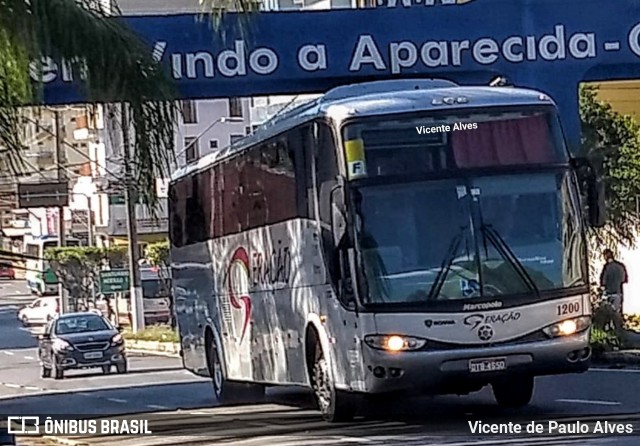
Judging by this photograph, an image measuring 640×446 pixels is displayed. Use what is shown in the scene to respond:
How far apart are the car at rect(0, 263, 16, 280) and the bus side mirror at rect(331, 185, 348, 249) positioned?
17.5 feet

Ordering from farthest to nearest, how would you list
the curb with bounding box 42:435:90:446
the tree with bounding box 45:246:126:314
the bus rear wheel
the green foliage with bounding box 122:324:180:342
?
1. the tree with bounding box 45:246:126:314
2. the green foliage with bounding box 122:324:180:342
3. the bus rear wheel
4. the curb with bounding box 42:435:90:446

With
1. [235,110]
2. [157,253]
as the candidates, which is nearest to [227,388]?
[157,253]

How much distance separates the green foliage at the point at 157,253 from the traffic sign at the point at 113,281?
360 centimetres

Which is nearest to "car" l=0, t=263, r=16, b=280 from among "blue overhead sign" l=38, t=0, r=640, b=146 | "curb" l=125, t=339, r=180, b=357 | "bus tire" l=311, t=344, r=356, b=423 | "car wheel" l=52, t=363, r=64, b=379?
"bus tire" l=311, t=344, r=356, b=423

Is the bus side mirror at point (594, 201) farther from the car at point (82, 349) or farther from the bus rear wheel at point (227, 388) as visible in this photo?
the car at point (82, 349)

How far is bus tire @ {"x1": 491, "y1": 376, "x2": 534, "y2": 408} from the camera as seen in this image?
17.8 meters

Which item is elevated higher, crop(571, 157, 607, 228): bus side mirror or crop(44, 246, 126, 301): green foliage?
crop(44, 246, 126, 301): green foliage

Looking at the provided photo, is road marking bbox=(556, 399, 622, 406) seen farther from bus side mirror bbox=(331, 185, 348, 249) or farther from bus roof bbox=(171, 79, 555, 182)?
bus side mirror bbox=(331, 185, 348, 249)

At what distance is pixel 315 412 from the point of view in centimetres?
2006

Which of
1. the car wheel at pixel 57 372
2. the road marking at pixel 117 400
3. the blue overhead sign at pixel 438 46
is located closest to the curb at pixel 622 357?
the blue overhead sign at pixel 438 46

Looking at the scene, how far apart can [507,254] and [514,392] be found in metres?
2.68

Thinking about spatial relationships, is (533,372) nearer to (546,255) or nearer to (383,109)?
(546,255)

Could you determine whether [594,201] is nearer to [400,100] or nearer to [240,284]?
[400,100]

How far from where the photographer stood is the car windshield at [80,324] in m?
37.1
